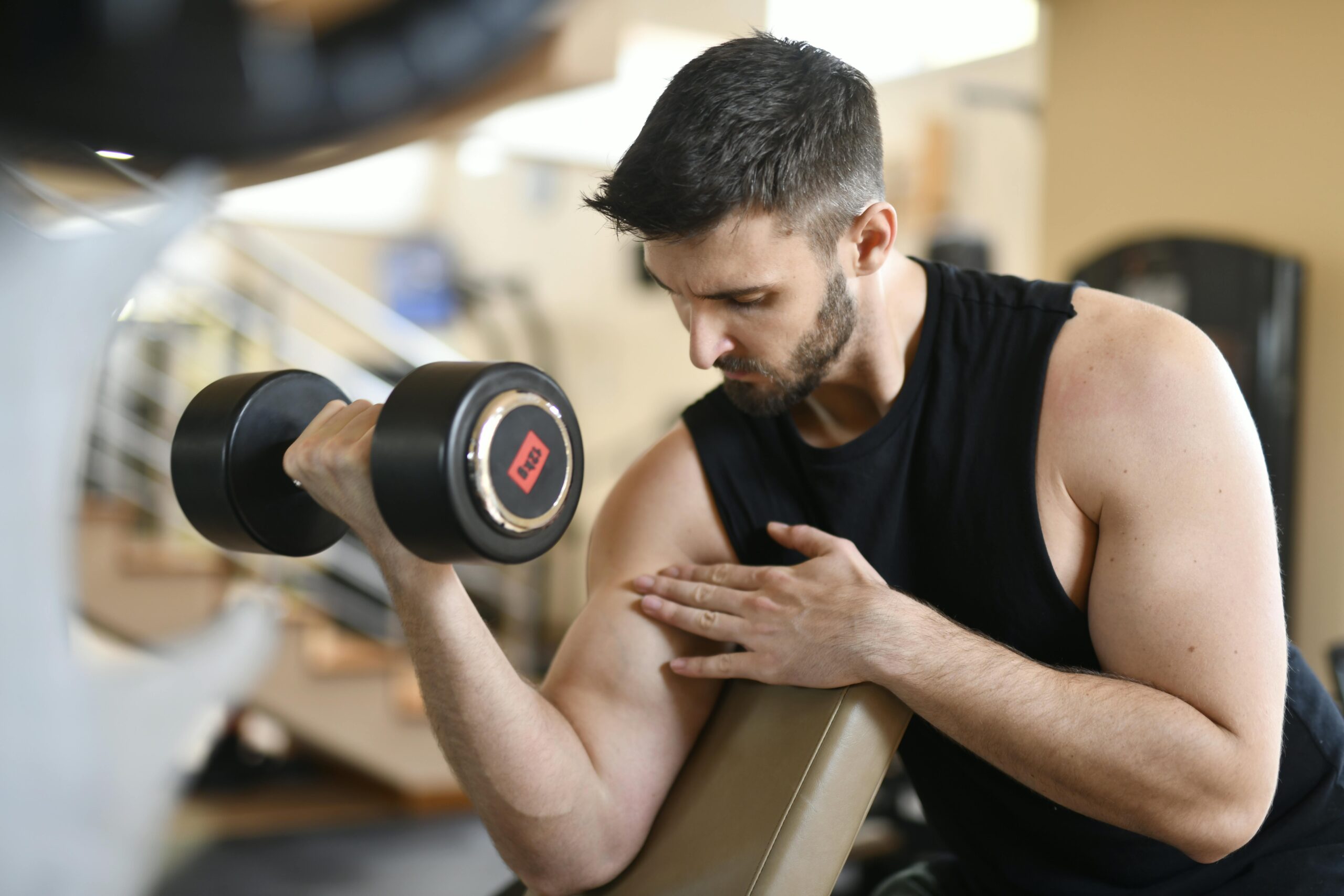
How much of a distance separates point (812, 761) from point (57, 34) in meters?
1.27

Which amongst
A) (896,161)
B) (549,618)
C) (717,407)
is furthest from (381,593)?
(717,407)

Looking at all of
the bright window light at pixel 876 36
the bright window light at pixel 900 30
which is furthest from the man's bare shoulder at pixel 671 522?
the bright window light at pixel 900 30

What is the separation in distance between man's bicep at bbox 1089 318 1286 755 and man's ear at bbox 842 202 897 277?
0.97 feet

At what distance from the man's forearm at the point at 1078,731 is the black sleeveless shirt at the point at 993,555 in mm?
92

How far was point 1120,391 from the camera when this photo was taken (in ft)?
3.72

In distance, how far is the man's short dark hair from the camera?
3.73 ft

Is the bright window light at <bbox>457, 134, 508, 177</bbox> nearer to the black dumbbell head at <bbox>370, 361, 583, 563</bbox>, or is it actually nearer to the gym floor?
the gym floor

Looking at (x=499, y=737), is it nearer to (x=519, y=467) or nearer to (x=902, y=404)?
(x=519, y=467)

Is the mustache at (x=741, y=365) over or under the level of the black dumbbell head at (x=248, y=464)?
over

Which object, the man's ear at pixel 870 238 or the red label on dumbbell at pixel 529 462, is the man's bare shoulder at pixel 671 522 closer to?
the man's ear at pixel 870 238

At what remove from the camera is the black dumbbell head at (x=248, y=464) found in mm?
1041

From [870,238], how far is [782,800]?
595 mm

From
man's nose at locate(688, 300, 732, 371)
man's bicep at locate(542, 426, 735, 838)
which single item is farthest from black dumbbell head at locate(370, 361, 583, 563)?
man's bicep at locate(542, 426, 735, 838)

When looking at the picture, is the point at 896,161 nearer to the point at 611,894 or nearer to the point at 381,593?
the point at 381,593
